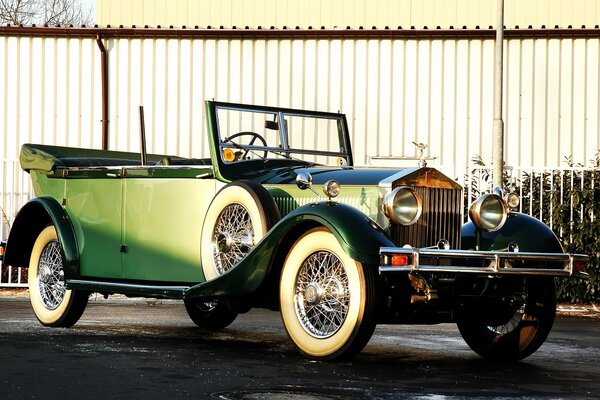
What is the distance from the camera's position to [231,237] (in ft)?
27.1

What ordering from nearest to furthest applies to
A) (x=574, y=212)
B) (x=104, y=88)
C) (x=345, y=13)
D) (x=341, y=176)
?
(x=341, y=176), (x=574, y=212), (x=104, y=88), (x=345, y=13)

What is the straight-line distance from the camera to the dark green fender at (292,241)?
7.12 meters

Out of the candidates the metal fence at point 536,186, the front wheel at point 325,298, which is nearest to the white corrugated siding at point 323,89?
the metal fence at point 536,186

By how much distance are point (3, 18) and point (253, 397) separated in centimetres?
3703

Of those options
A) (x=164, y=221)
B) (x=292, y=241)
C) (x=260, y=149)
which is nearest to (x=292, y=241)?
(x=292, y=241)

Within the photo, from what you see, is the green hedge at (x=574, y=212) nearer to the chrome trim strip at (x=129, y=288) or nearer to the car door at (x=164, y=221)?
the car door at (x=164, y=221)

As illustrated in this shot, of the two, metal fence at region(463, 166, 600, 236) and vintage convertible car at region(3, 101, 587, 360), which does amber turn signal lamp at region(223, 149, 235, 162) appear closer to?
vintage convertible car at region(3, 101, 587, 360)

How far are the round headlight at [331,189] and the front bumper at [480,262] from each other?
2.28 ft

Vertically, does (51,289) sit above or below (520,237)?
below

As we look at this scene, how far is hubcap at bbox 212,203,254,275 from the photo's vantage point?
8.20 m

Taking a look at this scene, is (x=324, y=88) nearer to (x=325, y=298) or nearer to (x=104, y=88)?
(x=104, y=88)

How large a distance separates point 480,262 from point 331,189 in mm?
1033

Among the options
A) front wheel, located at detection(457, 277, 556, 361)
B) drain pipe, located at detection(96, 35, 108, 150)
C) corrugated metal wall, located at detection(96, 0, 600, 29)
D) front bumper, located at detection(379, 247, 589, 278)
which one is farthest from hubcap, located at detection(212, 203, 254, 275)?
corrugated metal wall, located at detection(96, 0, 600, 29)

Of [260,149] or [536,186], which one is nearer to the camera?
[260,149]
